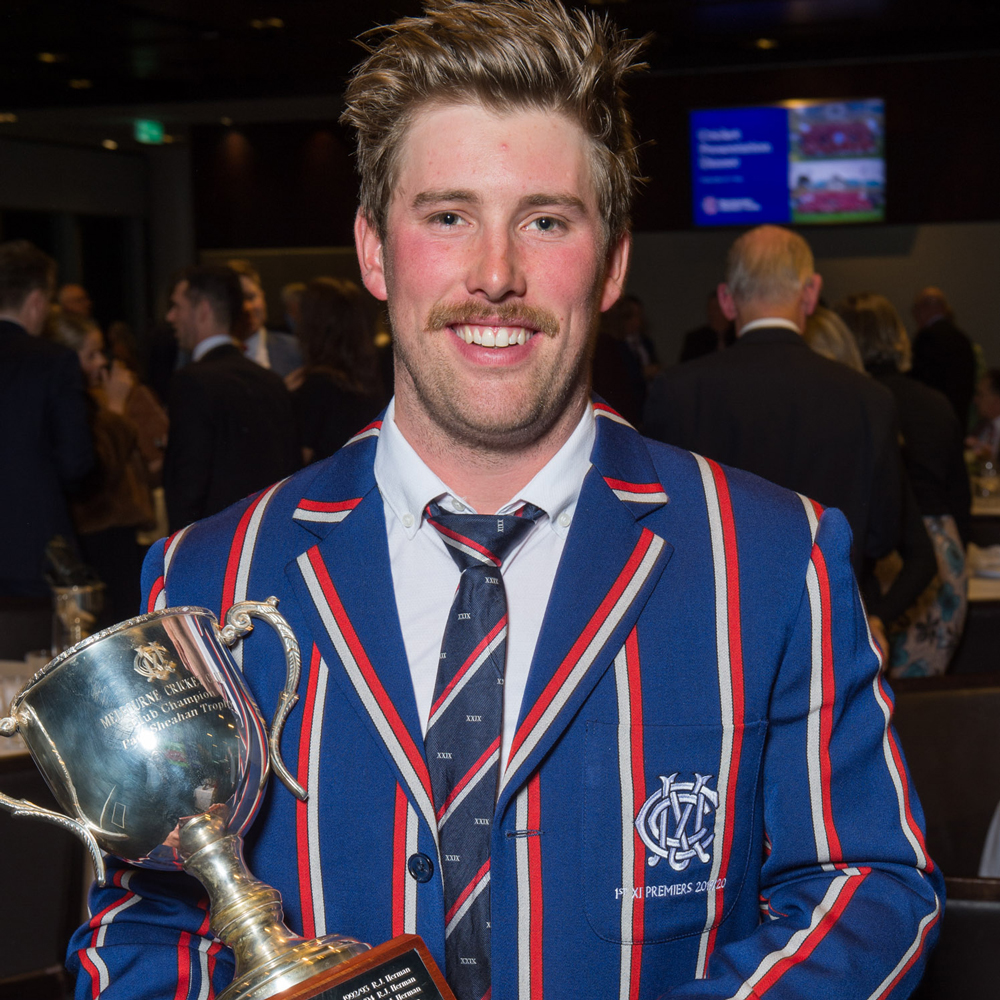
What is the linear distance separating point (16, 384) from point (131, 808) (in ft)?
10.3

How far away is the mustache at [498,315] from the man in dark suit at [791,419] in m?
2.03

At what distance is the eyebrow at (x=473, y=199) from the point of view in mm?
1048

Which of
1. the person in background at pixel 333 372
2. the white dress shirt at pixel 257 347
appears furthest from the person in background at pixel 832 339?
the white dress shirt at pixel 257 347

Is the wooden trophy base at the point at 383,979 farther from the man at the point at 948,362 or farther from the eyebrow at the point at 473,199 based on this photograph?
the man at the point at 948,362

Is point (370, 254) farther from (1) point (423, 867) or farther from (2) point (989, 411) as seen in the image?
(2) point (989, 411)

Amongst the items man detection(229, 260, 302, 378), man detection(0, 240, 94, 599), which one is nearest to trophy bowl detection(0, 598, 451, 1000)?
man detection(0, 240, 94, 599)

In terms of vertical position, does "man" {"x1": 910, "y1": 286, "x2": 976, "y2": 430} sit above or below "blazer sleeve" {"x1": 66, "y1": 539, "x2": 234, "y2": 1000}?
above

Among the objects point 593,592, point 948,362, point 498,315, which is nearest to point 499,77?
point 498,315

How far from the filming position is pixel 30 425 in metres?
3.74

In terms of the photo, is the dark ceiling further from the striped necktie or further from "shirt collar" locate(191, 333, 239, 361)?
the striped necktie

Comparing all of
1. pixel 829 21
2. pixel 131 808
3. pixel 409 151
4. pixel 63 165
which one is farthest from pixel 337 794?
pixel 63 165

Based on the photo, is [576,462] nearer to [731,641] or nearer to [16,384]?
[731,641]

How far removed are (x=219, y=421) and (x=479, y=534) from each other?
3.10 m

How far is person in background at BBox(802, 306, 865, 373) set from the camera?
3457mm
